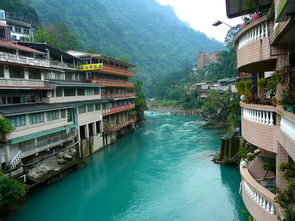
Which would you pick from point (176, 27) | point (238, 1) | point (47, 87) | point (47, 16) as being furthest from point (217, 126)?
point (176, 27)

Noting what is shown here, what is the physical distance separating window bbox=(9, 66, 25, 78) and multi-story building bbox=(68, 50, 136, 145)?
12923mm

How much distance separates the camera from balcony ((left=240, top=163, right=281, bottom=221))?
19.1 ft

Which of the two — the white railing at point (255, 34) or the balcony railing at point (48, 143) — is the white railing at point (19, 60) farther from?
the white railing at point (255, 34)

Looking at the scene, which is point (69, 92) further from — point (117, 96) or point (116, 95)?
point (117, 96)

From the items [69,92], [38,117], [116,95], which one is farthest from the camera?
[116,95]

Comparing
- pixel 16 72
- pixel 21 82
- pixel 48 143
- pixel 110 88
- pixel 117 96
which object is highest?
pixel 16 72

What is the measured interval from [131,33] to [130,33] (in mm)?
1286

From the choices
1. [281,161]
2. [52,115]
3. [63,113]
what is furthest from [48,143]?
[281,161]

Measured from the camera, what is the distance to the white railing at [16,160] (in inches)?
647

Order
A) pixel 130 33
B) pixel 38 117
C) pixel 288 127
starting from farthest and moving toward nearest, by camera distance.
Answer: pixel 130 33 < pixel 38 117 < pixel 288 127

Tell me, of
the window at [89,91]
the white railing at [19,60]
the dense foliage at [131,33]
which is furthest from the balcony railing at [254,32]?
the dense foliage at [131,33]

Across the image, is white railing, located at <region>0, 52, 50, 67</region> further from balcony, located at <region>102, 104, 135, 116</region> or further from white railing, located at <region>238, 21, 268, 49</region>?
white railing, located at <region>238, 21, 268, 49</region>

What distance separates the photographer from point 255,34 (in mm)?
6902

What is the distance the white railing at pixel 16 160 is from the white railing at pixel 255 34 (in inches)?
642
